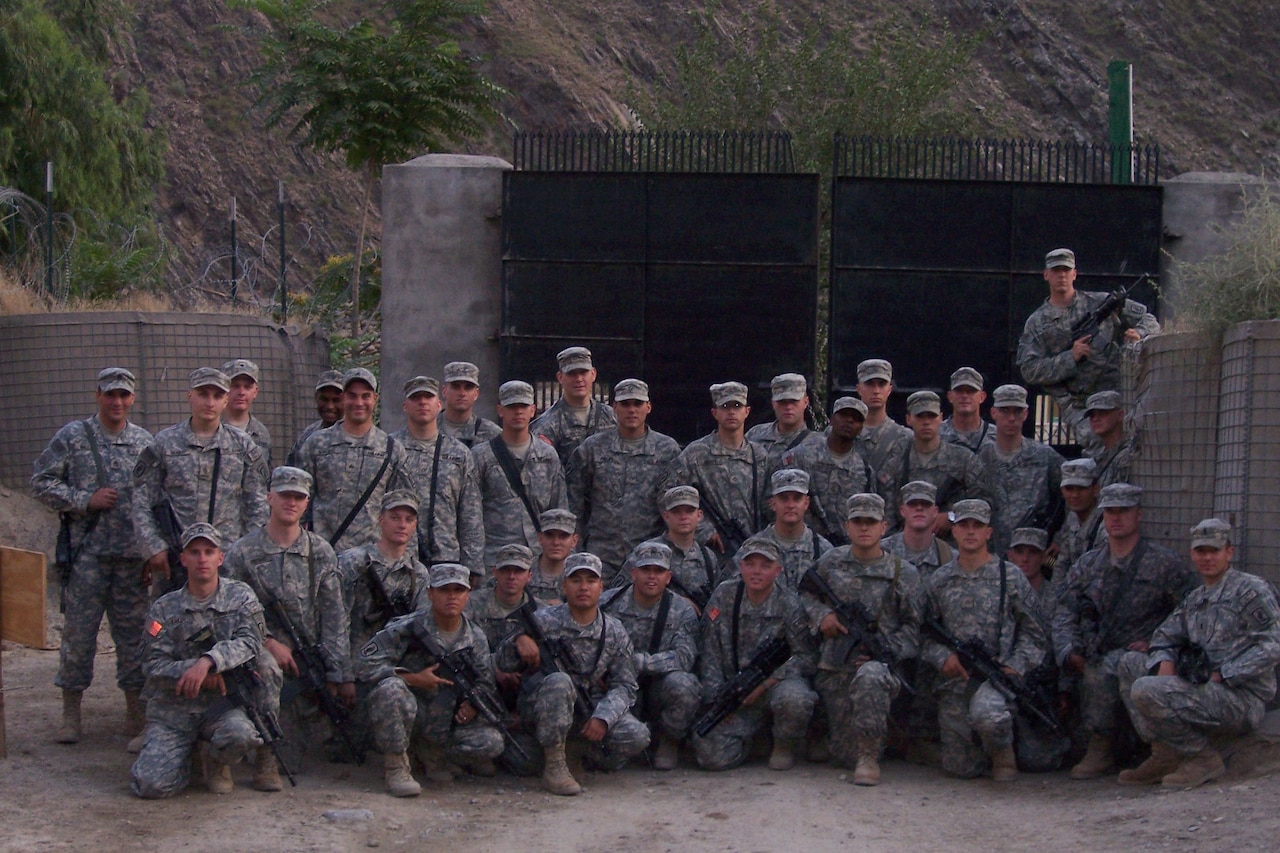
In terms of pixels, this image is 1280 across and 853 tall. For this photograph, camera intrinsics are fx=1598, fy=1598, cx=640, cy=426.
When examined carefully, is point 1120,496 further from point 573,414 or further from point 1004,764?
point 573,414

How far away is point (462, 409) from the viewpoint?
9133mm

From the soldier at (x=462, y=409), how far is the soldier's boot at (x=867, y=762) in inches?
109

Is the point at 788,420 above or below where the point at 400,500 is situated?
above

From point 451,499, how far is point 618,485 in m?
1.01

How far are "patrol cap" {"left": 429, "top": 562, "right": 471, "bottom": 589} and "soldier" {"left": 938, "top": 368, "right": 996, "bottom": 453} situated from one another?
3160 mm

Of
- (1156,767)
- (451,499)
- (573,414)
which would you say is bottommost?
(1156,767)

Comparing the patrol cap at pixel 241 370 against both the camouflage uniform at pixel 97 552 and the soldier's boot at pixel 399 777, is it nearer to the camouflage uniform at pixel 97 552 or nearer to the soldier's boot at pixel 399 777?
the camouflage uniform at pixel 97 552

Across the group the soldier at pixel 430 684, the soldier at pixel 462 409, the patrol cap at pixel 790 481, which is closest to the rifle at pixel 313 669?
the soldier at pixel 430 684

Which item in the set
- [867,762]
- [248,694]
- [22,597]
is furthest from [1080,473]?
[22,597]

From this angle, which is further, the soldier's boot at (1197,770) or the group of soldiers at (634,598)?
the group of soldiers at (634,598)

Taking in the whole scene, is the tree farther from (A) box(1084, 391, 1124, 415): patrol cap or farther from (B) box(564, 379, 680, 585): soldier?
(A) box(1084, 391, 1124, 415): patrol cap

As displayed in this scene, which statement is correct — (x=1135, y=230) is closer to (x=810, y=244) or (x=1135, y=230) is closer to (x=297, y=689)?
(x=810, y=244)

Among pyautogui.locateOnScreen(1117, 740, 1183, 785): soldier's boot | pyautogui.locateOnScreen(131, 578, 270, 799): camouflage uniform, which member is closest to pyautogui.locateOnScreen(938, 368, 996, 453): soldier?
pyautogui.locateOnScreen(1117, 740, 1183, 785): soldier's boot

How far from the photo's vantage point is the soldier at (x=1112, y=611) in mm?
7746
